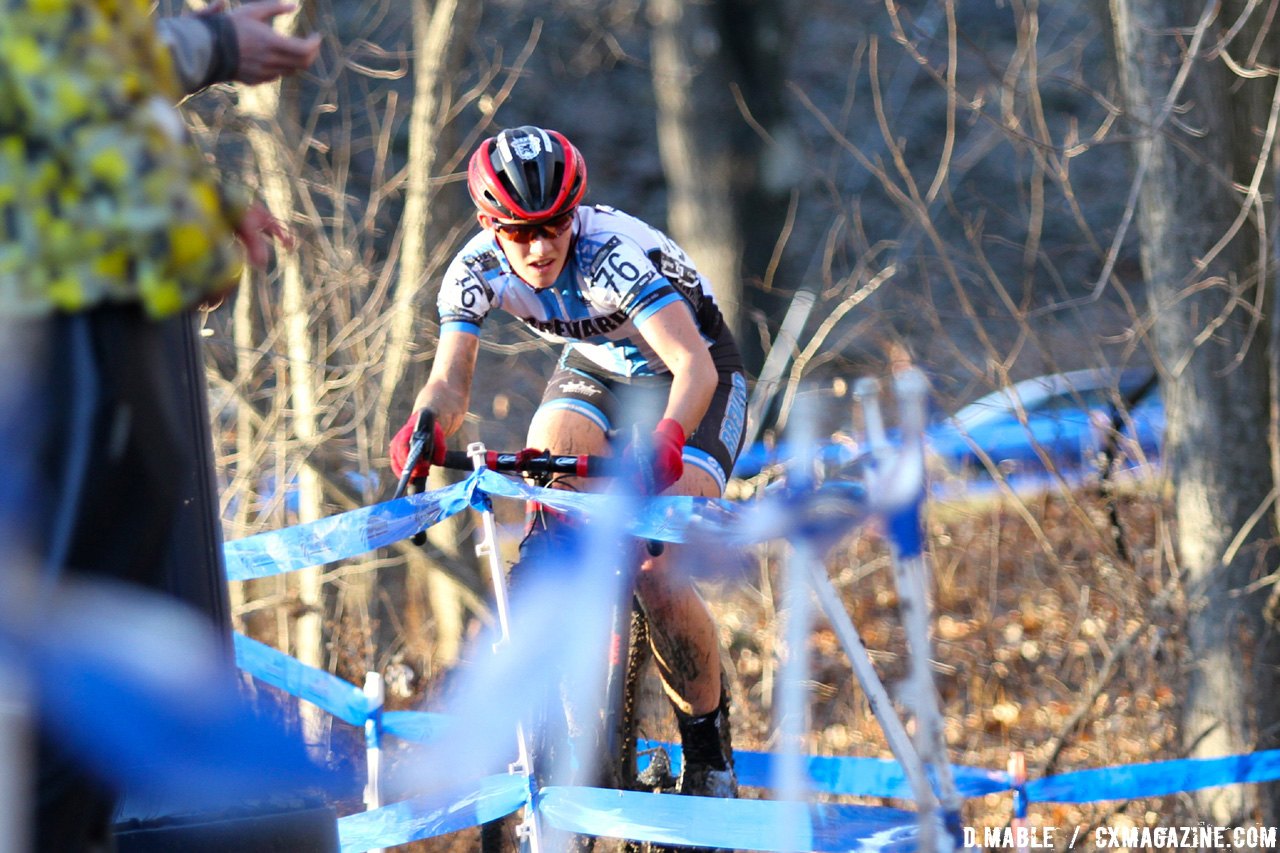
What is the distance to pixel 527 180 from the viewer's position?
14.6ft

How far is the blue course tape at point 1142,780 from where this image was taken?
4836 millimetres

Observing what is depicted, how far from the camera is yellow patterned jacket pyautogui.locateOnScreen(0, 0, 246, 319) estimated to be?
256cm

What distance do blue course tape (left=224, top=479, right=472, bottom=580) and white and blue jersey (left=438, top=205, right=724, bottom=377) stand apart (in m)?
0.66

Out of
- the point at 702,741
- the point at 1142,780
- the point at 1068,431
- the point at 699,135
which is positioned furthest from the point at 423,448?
the point at 699,135

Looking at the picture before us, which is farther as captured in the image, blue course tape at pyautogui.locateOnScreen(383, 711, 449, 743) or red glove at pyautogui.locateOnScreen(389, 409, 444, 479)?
blue course tape at pyautogui.locateOnScreen(383, 711, 449, 743)

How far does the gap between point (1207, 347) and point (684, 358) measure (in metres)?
2.51

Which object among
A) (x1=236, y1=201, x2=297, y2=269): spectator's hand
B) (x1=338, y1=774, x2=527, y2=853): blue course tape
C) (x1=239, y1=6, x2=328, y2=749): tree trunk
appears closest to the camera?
(x1=236, y1=201, x2=297, y2=269): spectator's hand

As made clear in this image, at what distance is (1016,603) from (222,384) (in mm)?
5119

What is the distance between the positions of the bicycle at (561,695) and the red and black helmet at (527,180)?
0.72 m

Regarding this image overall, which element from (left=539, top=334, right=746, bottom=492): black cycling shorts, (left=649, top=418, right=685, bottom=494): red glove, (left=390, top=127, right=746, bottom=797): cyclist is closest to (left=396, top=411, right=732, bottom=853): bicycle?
(left=390, top=127, right=746, bottom=797): cyclist

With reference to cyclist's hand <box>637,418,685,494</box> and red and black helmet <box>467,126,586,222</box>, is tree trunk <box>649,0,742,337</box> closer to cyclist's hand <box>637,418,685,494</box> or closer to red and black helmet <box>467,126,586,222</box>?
red and black helmet <box>467,126,586,222</box>

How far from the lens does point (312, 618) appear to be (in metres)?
7.83

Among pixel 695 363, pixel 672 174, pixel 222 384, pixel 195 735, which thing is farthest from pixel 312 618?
pixel 672 174

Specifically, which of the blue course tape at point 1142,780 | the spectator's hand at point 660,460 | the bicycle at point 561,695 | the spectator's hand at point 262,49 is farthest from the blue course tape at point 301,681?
the spectator's hand at point 262,49
